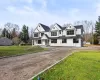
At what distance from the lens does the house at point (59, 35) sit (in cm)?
4172

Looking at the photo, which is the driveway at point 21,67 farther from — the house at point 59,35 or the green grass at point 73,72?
the house at point 59,35

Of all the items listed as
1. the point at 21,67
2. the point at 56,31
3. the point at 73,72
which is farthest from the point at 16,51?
the point at 56,31

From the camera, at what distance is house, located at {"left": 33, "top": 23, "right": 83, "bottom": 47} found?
41719 millimetres

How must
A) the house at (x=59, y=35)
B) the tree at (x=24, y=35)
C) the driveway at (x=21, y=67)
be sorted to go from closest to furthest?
the driveway at (x=21, y=67) < the house at (x=59, y=35) < the tree at (x=24, y=35)

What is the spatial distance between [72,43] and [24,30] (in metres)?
30.6

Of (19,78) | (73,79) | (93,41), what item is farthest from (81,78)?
(93,41)

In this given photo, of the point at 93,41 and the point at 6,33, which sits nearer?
the point at 93,41

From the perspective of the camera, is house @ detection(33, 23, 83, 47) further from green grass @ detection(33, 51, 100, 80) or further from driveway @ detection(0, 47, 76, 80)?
green grass @ detection(33, 51, 100, 80)

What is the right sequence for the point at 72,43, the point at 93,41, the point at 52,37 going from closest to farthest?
the point at 72,43 → the point at 52,37 → the point at 93,41

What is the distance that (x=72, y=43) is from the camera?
42.1 m

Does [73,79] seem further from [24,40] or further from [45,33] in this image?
[24,40]

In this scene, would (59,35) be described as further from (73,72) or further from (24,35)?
(73,72)

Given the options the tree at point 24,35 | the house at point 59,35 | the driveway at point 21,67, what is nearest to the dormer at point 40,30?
the house at point 59,35

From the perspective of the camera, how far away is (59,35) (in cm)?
4531
